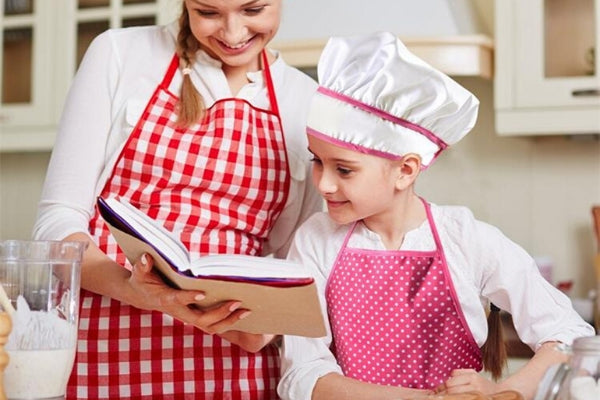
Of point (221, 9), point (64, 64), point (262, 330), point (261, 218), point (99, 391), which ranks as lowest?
point (99, 391)

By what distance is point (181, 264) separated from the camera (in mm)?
1029

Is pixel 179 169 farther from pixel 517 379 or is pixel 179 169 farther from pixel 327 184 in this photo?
pixel 517 379

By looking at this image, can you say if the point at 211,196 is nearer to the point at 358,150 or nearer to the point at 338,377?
the point at 358,150

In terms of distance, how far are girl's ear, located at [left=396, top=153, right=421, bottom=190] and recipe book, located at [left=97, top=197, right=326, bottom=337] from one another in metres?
0.31

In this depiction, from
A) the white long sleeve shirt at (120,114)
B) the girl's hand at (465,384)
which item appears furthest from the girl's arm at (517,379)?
the white long sleeve shirt at (120,114)

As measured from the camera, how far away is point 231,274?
1017 mm

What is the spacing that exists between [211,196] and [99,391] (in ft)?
1.10

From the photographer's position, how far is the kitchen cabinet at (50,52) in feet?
10.4

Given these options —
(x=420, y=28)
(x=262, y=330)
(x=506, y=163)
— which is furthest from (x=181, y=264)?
(x=506, y=163)

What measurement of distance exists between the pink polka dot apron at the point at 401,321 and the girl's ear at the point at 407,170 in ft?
0.24

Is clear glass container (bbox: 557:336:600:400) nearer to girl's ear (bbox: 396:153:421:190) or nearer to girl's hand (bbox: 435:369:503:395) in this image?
girl's hand (bbox: 435:369:503:395)

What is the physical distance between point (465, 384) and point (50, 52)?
2424mm

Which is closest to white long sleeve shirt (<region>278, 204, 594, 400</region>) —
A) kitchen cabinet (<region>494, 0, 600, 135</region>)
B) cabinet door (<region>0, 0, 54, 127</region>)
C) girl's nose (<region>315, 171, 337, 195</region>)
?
girl's nose (<region>315, 171, 337, 195</region>)

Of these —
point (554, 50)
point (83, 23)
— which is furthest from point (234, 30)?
point (83, 23)
